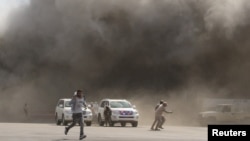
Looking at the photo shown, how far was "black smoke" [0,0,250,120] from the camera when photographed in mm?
50750

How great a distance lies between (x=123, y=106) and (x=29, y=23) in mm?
20601

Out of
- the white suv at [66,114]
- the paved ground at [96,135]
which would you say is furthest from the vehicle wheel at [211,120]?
the paved ground at [96,135]

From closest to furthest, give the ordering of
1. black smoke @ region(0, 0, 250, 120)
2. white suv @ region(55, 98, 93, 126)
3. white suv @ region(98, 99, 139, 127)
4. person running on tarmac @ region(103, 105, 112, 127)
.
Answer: white suv @ region(55, 98, 93, 126) → white suv @ region(98, 99, 139, 127) → person running on tarmac @ region(103, 105, 112, 127) → black smoke @ region(0, 0, 250, 120)

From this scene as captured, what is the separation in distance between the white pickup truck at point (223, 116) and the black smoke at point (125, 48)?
32.4ft

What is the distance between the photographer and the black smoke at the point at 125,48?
5075cm

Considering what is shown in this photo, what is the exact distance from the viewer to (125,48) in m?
54.4

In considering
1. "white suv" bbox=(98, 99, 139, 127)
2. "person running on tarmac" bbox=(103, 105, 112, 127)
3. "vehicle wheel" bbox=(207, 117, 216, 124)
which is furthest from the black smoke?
"person running on tarmac" bbox=(103, 105, 112, 127)

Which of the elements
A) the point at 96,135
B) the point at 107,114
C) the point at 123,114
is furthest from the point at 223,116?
the point at 96,135

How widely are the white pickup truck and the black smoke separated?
32.4ft

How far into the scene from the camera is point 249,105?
45188mm

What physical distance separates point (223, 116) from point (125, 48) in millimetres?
15744

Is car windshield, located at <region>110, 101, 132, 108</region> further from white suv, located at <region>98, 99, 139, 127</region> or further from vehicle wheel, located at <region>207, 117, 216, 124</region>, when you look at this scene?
vehicle wheel, located at <region>207, 117, 216, 124</region>

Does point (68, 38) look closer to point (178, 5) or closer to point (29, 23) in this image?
point (29, 23)

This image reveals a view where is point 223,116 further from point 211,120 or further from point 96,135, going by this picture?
point 96,135
